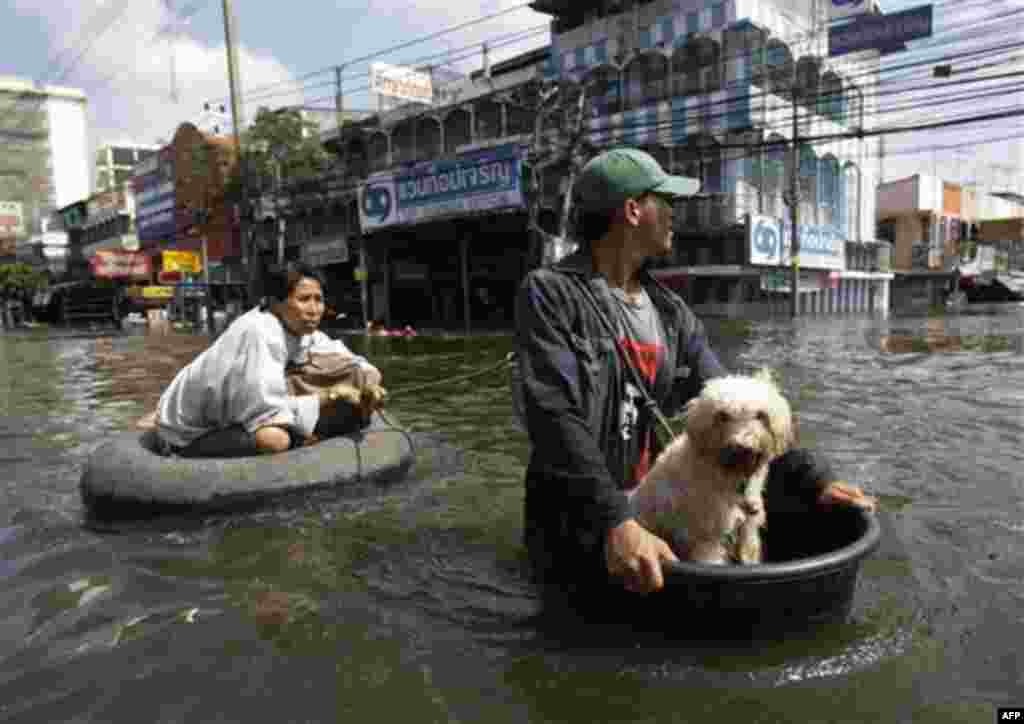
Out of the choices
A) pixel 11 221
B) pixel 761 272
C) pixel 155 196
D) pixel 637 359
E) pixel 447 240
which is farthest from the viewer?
pixel 11 221

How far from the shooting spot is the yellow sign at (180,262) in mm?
39000

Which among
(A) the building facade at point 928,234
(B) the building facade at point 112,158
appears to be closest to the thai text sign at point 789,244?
(A) the building facade at point 928,234

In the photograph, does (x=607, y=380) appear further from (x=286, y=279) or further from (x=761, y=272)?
(x=761, y=272)

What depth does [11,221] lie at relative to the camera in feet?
265

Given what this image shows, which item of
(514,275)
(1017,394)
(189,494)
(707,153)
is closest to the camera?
(189,494)

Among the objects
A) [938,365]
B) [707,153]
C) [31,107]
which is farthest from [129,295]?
[31,107]

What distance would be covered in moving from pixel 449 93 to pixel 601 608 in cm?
3998

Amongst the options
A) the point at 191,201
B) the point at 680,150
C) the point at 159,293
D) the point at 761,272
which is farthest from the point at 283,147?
the point at 761,272

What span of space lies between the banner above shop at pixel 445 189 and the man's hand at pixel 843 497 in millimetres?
22676

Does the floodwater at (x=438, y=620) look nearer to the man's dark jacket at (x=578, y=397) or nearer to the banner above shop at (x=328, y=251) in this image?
the man's dark jacket at (x=578, y=397)

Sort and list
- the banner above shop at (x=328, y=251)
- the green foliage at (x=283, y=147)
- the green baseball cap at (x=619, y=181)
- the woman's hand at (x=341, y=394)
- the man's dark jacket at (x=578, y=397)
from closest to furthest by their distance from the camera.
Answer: the man's dark jacket at (x=578, y=397)
the green baseball cap at (x=619, y=181)
the woman's hand at (x=341, y=394)
the green foliage at (x=283, y=147)
the banner above shop at (x=328, y=251)

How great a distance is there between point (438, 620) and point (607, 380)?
1393 mm

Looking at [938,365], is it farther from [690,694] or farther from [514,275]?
[514,275]

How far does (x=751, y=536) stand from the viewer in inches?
111
